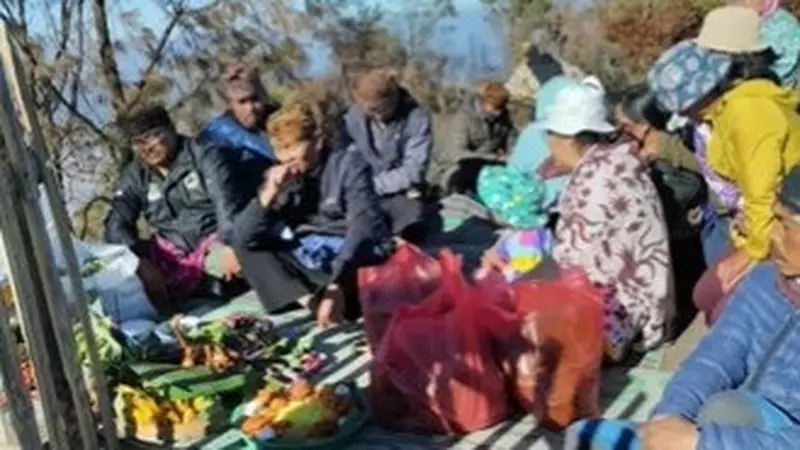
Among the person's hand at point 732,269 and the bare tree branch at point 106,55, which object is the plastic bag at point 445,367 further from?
the bare tree branch at point 106,55

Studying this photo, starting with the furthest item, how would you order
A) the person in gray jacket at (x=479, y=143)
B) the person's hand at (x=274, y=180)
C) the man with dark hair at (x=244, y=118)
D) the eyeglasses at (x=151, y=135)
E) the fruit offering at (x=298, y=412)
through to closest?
the person in gray jacket at (x=479, y=143), the man with dark hair at (x=244, y=118), the eyeglasses at (x=151, y=135), the person's hand at (x=274, y=180), the fruit offering at (x=298, y=412)

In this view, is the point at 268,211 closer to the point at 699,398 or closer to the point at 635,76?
the point at 699,398

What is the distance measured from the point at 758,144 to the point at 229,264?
8.14 ft

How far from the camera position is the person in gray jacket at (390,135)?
556cm

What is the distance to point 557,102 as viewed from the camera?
4.18 meters

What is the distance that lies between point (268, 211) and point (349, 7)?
7.72m

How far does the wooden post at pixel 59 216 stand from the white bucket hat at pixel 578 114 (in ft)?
5.53

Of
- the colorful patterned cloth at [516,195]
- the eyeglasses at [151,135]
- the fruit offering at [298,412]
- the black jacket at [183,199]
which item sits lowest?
the fruit offering at [298,412]

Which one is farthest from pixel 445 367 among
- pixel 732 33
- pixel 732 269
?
pixel 732 33

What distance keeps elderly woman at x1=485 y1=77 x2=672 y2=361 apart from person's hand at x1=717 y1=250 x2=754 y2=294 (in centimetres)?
30

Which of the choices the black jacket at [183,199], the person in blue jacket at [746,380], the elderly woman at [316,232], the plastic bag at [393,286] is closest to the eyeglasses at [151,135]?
the black jacket at [183,199]

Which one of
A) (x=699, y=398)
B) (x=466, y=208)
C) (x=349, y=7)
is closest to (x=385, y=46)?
(x=349, y=7)

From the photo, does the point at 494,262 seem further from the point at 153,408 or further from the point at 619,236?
the point at 153,408

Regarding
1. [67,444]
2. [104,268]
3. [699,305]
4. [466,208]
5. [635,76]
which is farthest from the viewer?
[635,76]
